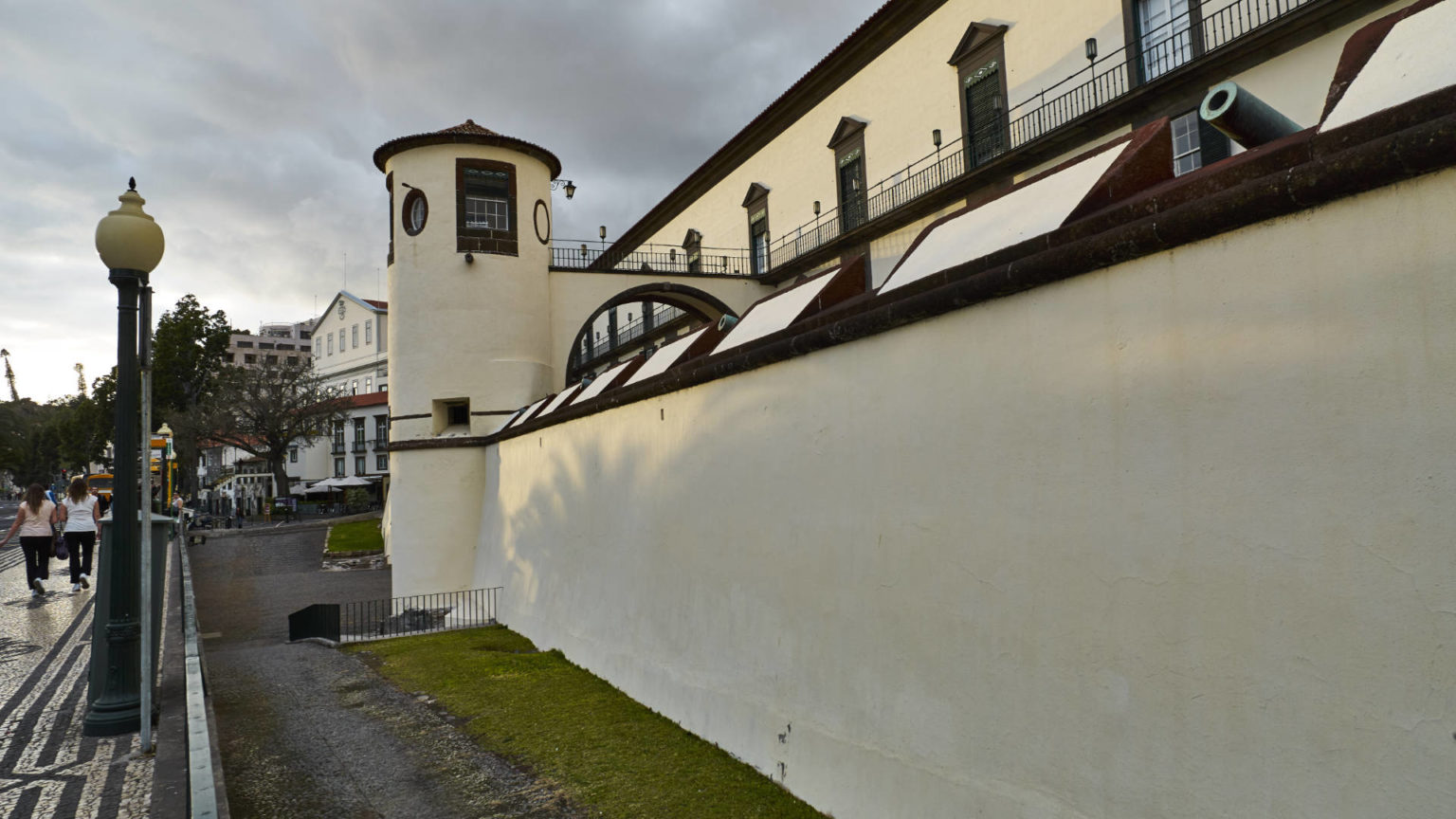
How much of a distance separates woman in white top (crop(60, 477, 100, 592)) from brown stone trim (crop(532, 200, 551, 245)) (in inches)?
387

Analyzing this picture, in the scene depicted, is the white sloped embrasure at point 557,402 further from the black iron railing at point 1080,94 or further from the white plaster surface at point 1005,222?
the white plaster surface at point 1005,222

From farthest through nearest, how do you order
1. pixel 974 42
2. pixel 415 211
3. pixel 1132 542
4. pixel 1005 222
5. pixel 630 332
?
pixel 630 332, pixel 415 211, pixel 974 42, pixel 1005 222, pixel 1132 542

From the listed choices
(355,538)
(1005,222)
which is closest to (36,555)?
(1005,222)

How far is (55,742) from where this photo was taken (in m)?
5.89

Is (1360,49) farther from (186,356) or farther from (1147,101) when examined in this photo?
(186,356)

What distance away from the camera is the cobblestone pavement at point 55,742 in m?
4.84

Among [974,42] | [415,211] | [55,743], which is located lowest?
[55,743]

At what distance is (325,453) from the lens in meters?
55.5

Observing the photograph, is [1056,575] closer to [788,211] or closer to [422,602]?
[422,602]

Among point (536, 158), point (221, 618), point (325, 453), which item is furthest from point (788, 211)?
point (325, 453)

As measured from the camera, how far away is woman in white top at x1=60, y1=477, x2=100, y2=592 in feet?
37.2

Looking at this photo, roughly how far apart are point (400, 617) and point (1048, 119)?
14934 millimetres

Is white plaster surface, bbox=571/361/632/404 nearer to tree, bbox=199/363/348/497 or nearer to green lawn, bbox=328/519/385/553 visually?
green lawn, bbox=328/519/385/553

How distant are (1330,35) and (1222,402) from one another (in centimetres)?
922
